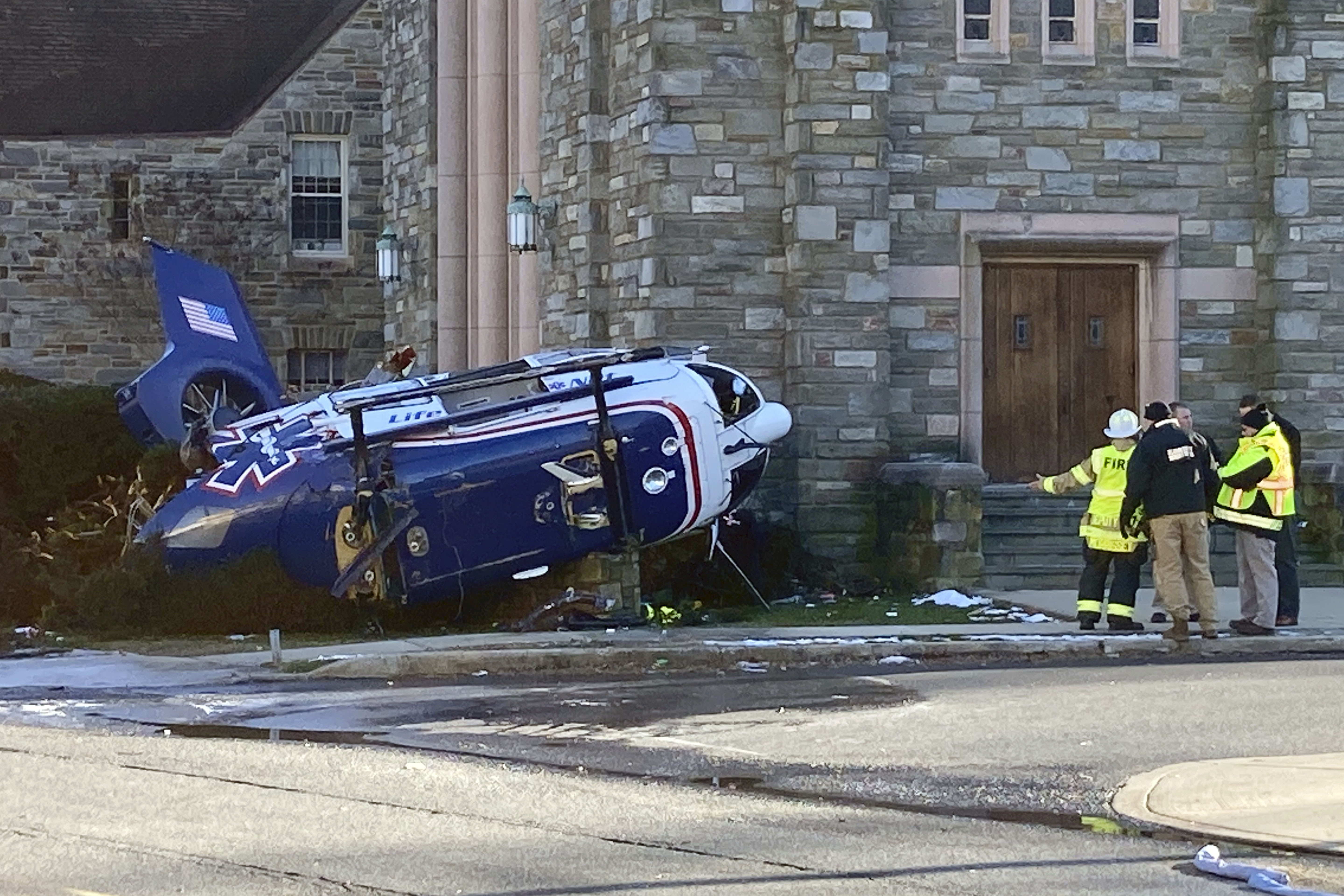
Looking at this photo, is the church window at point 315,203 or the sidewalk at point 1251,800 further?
the church window at point 315,203

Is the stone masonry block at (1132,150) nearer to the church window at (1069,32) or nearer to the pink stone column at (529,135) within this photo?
the church window at (1069,32)

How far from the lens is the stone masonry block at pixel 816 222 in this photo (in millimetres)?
21766

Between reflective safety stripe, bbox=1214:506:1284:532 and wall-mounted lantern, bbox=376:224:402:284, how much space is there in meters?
14.1

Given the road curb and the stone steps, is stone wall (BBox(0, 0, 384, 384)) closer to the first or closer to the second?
the stone steps

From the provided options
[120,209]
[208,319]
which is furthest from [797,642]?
[120,209]

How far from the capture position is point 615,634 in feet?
58.1

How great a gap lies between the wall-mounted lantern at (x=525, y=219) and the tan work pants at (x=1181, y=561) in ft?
28.5

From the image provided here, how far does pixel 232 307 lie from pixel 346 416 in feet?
15.0

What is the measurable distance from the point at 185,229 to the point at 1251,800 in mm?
26385

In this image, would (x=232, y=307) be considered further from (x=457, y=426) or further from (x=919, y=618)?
(x=919, y=618)

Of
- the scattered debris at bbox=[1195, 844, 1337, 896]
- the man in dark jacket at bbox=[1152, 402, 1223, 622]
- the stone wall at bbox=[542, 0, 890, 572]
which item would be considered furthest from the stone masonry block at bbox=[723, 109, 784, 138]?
the scattered debris at bbox=[1195, 844, 1337, 896]

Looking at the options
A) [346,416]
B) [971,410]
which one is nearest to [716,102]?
[971,410]

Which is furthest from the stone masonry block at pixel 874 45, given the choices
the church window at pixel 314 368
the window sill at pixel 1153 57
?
the church window at pixel 314 368

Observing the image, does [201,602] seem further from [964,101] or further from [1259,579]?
[964,101]
